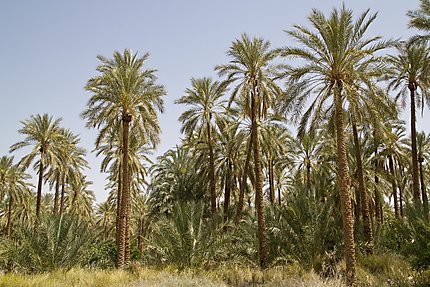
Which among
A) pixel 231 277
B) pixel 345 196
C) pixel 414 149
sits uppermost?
pixel 414 149

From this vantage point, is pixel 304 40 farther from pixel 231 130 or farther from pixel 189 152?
pixel 189 152

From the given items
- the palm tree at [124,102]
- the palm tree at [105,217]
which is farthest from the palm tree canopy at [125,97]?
the palm tree at [105,217]

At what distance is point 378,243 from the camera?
25.5m

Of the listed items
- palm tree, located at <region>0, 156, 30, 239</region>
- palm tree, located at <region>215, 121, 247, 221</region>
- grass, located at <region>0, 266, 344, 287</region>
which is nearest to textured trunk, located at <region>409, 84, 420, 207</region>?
grass, located at <region>0, 266, 344, 287</region>

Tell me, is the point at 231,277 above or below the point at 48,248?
below

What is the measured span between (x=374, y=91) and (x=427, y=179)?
1127 inches

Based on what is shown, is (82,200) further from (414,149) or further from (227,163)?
(414,149)

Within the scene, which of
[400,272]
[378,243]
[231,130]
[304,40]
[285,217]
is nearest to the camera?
[400,272]

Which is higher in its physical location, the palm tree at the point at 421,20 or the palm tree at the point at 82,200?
the palm tree at the point at 421,20

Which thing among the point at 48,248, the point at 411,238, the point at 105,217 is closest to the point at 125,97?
the point at 48,248

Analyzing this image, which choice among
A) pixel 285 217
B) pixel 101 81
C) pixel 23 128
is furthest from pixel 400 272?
pixel 23 128

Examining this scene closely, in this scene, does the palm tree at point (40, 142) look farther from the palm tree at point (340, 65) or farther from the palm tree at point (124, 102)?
the palm tree at point (340, 65)

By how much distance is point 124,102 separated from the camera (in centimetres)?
2567

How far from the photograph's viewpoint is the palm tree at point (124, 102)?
84.3 feet
